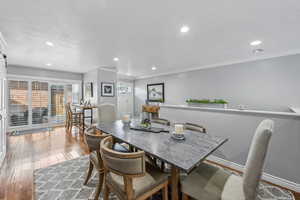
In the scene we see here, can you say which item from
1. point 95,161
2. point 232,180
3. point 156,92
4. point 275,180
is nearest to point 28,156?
point 95,161

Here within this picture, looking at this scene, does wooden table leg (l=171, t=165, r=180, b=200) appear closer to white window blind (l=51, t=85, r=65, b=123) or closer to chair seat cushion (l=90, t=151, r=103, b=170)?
chair seat cushion (l=90, t=151, r=103, b=170)

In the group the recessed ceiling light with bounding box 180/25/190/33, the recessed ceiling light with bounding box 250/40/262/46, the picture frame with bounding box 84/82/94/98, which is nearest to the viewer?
the recessed ceiling light with bounding box 180/25/190/33

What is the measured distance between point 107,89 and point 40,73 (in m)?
2.84

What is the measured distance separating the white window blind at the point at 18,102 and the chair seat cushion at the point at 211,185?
6.22 m

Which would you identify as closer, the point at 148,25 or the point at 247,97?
the point at 148,25

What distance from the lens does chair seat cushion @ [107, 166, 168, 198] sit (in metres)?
1.08

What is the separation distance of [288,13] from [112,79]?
463 cm

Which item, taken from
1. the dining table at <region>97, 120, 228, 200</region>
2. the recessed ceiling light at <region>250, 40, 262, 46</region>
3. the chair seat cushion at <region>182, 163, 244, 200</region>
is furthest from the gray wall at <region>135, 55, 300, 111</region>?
the chair seat cushion at <region>182, 163, 244, 200</region>

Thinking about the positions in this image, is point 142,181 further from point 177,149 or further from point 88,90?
point 88,90

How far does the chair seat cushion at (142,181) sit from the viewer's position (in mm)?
1079

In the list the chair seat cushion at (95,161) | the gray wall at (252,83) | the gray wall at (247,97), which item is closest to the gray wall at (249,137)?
the gray wall at (247,97)

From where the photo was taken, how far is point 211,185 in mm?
1142

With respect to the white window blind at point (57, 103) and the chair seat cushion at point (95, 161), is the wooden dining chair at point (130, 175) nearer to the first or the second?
the chair seat cushion at point (95, 161)

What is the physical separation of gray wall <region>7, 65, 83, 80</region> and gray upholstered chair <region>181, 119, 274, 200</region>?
6152 millimetres
